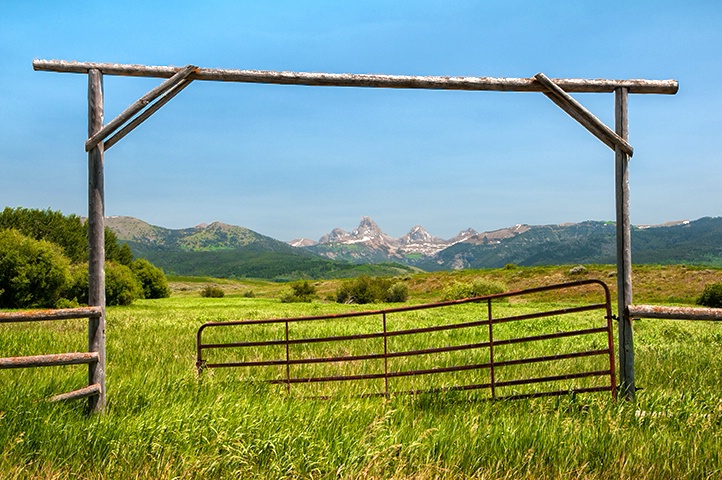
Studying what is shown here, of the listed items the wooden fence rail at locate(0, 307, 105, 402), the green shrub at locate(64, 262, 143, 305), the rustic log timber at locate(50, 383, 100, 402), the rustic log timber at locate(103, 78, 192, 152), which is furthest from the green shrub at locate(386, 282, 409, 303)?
the rustic log timber at locate(50, 383, 100, 402)

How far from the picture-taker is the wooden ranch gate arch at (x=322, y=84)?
7605mm

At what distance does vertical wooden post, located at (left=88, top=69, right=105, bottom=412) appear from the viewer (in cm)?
741

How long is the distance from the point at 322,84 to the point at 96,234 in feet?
12.4

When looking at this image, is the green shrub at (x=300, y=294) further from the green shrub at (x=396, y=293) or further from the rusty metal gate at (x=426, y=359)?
the rusty metal gate at (x=426, y=359)

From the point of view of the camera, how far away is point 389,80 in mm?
8180

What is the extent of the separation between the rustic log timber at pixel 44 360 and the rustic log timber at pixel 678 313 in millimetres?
7404

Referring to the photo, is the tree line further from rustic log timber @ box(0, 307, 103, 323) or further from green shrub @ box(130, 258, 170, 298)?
rustic log timber @ box(0, 307, 103, 323)

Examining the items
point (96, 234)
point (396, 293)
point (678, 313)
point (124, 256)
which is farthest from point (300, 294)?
point (678, 313)

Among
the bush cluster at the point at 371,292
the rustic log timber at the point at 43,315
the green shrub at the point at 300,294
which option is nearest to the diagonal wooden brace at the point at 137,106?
the rustic log timber at the point at 43,315

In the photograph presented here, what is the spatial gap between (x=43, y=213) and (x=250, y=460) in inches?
3087

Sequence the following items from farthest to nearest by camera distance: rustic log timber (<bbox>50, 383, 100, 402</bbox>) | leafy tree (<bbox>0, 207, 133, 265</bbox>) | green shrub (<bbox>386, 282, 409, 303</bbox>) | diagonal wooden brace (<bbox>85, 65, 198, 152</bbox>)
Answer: leafy tree (<bbox>0, 207, 133, 265</bbox>)
green shrub (<bbox>386, 282, 409, 303</bbox>)
diagonal wooden brace (<bbox>85, 65, 198, 152</bbox>)
rustic log timber (<bbox>50, 383, 100, 402</bbox>)

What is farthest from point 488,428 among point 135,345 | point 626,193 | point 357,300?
point 357,300

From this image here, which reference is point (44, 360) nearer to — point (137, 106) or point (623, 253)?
point (137, 106)

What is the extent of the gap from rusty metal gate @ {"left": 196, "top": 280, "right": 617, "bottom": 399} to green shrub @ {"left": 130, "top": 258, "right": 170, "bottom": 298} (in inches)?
1737
